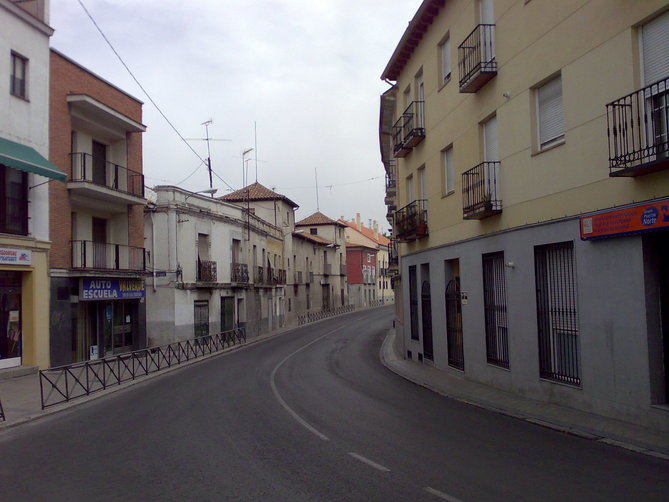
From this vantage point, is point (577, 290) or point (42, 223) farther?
point (42, 223)

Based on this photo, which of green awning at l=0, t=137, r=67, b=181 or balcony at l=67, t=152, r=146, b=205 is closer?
green awning at l=0, t=137, r=67, b=181

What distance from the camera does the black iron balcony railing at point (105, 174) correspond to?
67.8 feet

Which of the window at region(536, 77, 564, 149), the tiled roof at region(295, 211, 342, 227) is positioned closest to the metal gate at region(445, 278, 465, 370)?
the window at region(536, 77, 564, 149)

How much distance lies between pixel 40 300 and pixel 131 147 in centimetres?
851

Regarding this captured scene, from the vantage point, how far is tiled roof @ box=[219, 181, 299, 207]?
48.3 meters

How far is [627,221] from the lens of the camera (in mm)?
8852

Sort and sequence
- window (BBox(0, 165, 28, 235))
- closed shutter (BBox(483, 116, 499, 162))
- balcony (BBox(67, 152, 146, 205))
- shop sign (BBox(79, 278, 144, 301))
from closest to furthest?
closed shutter (BBox(483, 116, 499, 162)) → window (BBox(0, 165, 28, 235)) → balcony (BBox(67, 152, 146, 205)) → shop sign (BBox(79, 278, 144, 301))

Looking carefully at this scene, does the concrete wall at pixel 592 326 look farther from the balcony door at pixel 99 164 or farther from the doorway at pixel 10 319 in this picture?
the balcony door at pixel 99 164

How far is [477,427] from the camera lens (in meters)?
9.43

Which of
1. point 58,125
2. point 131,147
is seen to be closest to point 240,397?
point 58,125

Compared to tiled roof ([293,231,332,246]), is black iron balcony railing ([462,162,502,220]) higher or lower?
lower

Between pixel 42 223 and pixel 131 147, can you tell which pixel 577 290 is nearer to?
pixel 42 223

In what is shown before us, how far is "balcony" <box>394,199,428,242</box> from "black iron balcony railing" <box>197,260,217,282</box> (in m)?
12.3

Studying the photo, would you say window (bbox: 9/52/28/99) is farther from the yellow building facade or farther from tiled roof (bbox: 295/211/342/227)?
tiled roof (bbox: 295/211/342/227)
